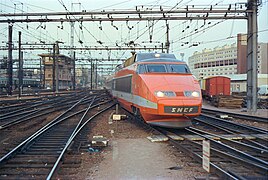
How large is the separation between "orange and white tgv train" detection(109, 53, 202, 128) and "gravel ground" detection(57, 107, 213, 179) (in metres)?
1.16

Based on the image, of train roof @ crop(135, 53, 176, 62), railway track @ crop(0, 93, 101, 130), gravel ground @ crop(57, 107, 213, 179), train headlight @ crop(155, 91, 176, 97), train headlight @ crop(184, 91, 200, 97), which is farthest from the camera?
railway track @ crop(0, 93, 101, 130)

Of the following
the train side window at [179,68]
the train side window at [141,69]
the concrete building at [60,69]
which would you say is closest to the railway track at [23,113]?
the train side window at [141,69]

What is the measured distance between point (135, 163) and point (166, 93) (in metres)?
3.93

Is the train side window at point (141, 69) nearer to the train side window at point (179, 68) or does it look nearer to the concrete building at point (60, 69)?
the train side window at point (179, 68)

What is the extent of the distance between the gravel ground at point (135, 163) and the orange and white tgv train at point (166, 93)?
3.82 ft

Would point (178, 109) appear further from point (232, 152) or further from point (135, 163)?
point (135, 163)

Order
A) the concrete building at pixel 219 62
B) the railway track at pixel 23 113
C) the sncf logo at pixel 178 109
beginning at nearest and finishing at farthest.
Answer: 1. the sncf logo at pixel 178 109
2. the railway track at pixel 23 113
3. the concrete building at pixel 219 62

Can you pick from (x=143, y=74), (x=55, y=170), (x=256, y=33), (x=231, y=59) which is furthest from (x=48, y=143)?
(x=231, y=59)

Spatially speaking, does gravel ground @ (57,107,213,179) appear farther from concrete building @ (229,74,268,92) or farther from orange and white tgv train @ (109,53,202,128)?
concrete building @ (229,74,268,92)

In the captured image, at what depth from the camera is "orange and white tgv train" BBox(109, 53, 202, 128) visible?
420 inches

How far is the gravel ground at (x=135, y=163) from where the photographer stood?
6707 millimetres

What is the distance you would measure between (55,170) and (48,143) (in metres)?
3.49

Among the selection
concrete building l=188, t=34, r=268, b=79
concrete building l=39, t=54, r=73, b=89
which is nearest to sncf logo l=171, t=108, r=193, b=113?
concrete building l=39, t=54, r=73, b=89

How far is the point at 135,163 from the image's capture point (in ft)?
25.2
